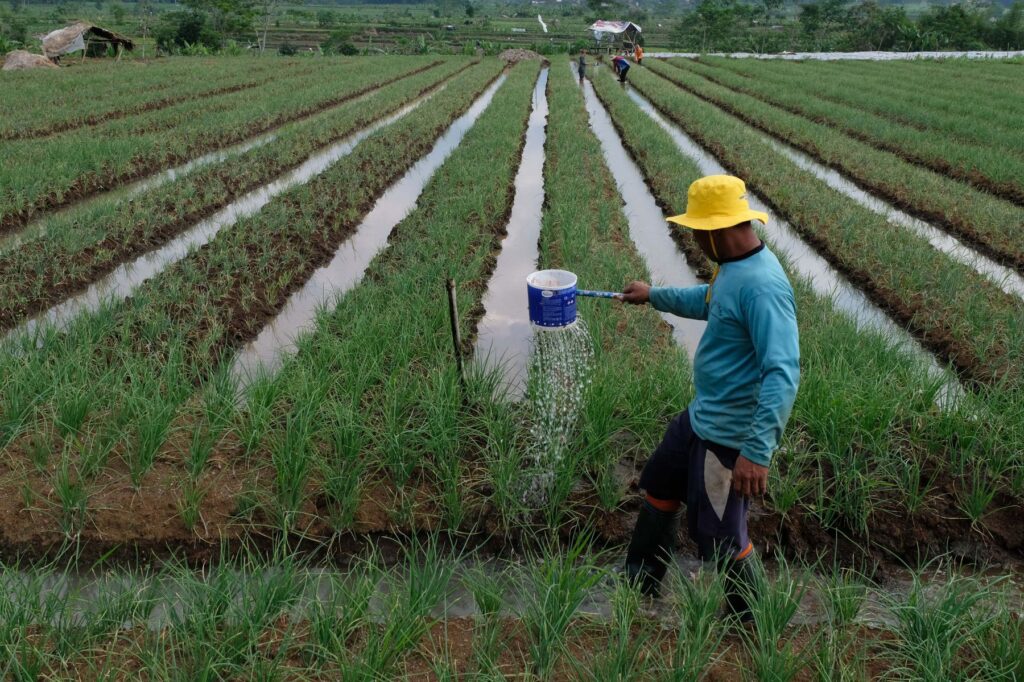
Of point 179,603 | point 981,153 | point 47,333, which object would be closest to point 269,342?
point 47,333

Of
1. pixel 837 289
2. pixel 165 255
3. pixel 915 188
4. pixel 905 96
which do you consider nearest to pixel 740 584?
pixel 837 289

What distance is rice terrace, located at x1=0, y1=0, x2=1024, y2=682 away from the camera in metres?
2.12

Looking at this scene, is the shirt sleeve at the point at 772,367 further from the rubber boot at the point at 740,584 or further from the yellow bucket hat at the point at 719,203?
the rubber boot at the point at 740,584

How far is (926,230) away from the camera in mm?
7133

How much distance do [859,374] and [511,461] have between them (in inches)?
81.2

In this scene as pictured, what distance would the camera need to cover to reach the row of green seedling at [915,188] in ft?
21.8

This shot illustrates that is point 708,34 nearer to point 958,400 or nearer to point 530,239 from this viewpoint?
point 530,239

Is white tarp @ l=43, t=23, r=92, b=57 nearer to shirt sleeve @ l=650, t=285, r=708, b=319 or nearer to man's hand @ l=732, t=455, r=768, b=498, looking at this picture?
shirt sleeve @ l=650, t=285, r=708, b=319

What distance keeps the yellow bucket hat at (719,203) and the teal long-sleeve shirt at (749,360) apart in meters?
0.13

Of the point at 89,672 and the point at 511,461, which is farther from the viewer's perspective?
the point at 511,461

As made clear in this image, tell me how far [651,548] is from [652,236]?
514 cm

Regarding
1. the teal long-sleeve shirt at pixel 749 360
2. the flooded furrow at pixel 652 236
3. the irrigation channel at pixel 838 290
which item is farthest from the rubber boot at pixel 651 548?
the flooded furrow at pixel 652 236

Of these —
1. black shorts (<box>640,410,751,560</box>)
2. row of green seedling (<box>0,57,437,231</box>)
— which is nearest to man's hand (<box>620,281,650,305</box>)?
black shorts (<box>640,410,751,560</box>)

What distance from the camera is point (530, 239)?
718 cm
